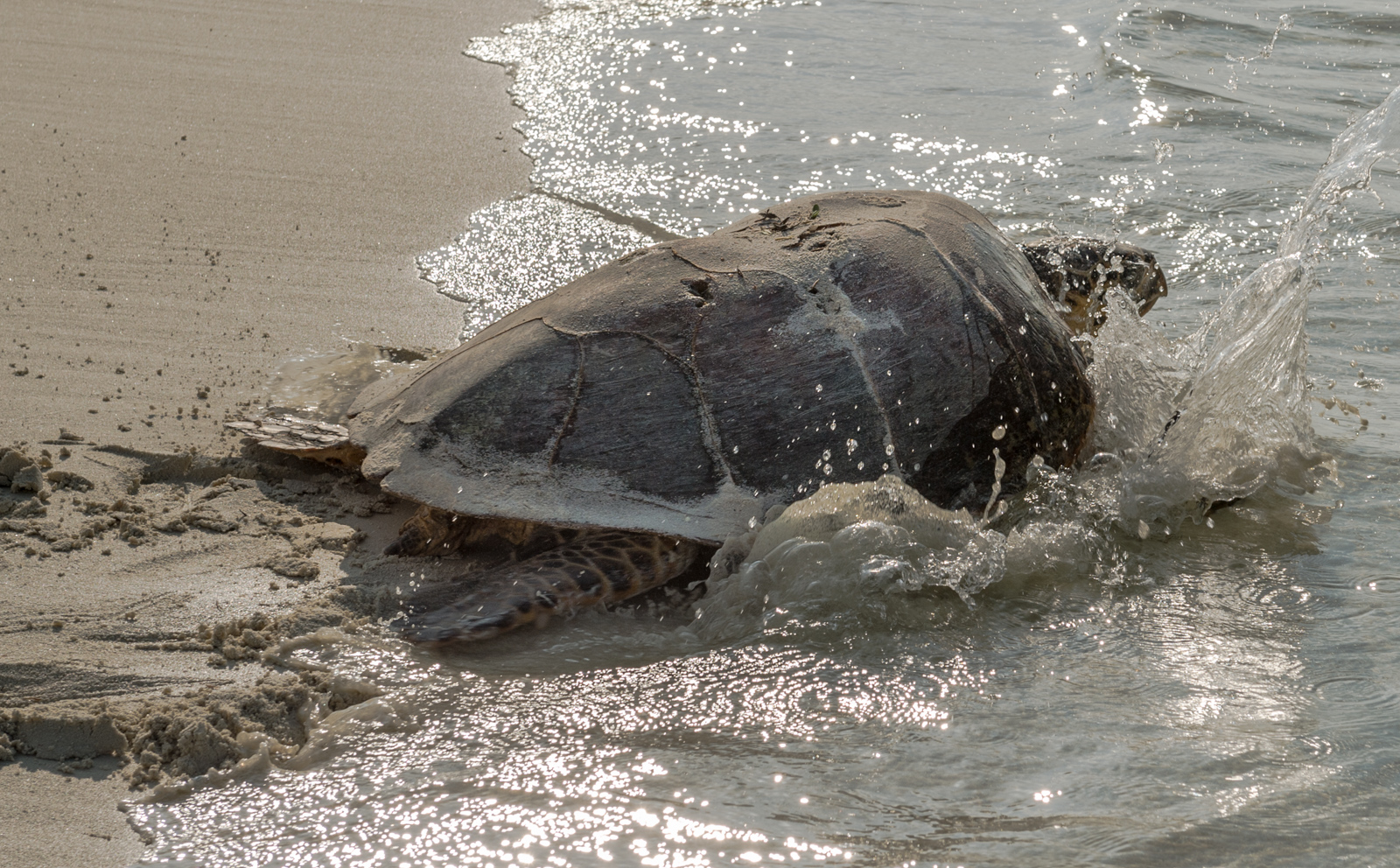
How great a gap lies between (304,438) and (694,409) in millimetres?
1113

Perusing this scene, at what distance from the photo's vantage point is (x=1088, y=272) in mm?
3764

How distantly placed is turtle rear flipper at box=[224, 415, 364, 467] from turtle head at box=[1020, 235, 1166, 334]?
2.29 metres

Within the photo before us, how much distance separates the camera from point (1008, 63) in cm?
754

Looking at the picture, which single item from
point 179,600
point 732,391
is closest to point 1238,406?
point 732,391

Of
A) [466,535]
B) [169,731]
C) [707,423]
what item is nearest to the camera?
[169,731]

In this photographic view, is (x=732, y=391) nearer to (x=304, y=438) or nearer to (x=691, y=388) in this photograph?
(x=691, y=388)

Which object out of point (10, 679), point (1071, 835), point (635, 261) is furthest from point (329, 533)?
point (1071, 835)

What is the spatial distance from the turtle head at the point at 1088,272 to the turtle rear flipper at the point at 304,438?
2290 millimetres

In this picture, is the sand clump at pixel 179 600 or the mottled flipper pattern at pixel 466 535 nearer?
the sand clump at pixel 179 600

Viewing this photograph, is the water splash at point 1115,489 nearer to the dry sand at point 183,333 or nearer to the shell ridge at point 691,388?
the shell ridge at point 691,388

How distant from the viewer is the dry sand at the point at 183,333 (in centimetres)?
215

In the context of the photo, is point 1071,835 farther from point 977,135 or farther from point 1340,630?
point 977,135

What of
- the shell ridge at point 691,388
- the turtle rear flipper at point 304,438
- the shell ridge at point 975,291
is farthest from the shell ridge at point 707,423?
the turtle rear flipper at point 304,438

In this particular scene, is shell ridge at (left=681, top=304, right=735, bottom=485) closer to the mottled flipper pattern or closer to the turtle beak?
the mottled flipper pattern
